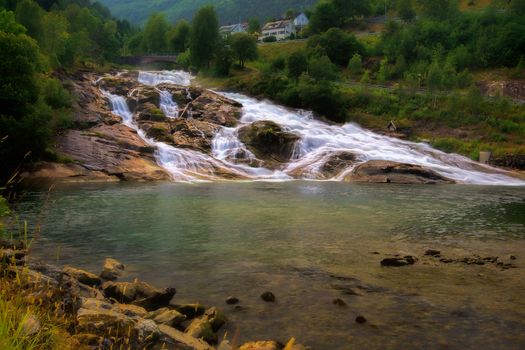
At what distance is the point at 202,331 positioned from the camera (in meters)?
7.42

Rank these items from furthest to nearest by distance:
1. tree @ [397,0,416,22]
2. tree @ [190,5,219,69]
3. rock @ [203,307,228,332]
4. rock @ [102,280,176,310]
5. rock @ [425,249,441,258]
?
tree @ [397,0,416,22], tree @ [190,5,219,69], rock @ [425,249,441,258], rock @ [102,280,176,310], rock @ [203,307,228,332]

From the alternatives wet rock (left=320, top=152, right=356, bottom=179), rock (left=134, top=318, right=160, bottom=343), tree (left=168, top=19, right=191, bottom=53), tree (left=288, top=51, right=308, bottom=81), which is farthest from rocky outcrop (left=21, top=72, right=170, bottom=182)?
tree (left=168, top=19, right=191, bottom=53)

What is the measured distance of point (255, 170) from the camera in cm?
4141

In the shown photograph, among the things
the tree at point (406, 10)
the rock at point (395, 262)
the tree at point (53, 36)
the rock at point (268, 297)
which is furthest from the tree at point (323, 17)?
the rock at point (268, 297)

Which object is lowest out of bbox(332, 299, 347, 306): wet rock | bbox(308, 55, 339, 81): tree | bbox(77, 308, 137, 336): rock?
bbox(332, 299, 347, 306): wet rock

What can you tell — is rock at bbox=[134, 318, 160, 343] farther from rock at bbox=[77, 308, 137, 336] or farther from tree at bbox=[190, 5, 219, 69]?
tree at bbox=[190, 5, 219, 69]

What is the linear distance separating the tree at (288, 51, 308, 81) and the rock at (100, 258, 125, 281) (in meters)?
64.2

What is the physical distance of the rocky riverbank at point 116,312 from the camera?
4.69 m

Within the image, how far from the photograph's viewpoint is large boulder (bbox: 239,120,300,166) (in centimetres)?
4550

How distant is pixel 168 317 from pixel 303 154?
38.0 m

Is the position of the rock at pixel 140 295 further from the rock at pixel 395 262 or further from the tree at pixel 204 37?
the tree at pixel 204 37

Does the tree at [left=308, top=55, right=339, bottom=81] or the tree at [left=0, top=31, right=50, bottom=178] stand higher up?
the tree at [left=308, top=55, right=339, bottom=81]

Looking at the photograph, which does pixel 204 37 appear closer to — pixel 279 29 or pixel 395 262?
pixel 395 262

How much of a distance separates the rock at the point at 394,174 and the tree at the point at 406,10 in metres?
81.2
